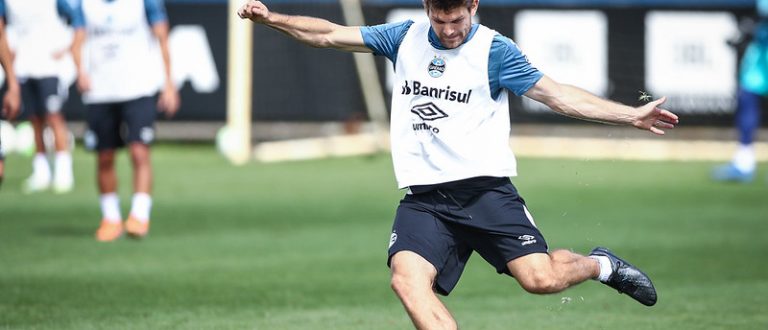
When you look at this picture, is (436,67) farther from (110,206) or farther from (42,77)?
(42,77)

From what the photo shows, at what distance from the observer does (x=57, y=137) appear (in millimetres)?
15625

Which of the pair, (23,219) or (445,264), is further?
(23,219)

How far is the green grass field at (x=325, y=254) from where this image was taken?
8445 mm

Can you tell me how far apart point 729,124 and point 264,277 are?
12407mm

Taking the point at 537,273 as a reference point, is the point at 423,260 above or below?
above

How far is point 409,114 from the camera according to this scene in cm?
685

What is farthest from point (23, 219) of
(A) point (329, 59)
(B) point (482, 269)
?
(A) point (329, 59)

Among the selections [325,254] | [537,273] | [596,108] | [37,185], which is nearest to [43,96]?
[37,185]

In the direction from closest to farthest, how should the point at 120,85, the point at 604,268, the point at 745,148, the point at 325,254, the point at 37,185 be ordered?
1. the point at 604,268
2. the point at 325,254
3. the point at 120,85
4. the point at 37,185
5. the point at 745,148

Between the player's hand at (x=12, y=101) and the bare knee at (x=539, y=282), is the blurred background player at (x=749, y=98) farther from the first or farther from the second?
the bare knee at (x=539, y=282)

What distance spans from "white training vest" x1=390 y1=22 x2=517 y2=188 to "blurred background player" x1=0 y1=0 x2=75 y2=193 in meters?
9.42

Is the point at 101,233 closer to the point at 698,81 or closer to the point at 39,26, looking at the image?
the point at 39,26

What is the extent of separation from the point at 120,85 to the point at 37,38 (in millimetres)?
4638

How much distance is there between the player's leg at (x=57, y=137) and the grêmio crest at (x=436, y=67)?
9516mm
